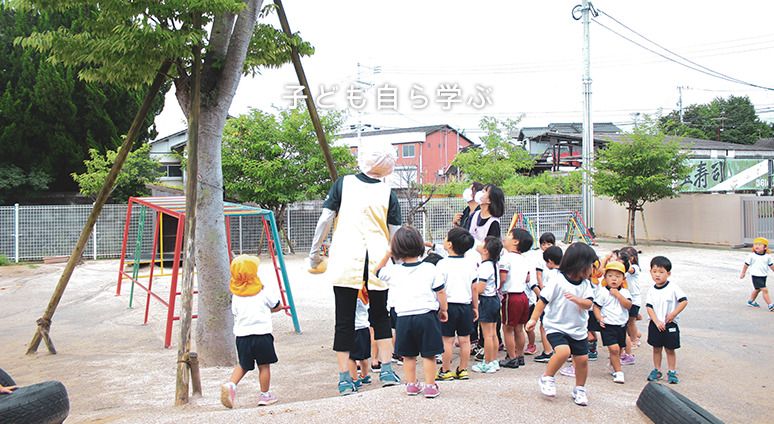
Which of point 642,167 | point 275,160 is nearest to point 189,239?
point 275,160

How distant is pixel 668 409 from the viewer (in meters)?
3.77

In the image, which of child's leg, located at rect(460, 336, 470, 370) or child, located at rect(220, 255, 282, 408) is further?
child's leg, located at rect(460, 336, 470, 370)

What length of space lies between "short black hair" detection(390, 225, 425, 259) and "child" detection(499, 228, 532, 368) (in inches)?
A: 69.9

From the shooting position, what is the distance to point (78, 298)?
12.3 meters

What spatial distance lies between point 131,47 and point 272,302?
2.89 meters

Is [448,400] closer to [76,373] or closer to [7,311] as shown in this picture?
[76,373]

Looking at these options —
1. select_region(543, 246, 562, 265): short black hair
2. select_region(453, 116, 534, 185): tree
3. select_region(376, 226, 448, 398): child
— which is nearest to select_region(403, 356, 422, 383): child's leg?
select_region(376, 226, 448, 398): child

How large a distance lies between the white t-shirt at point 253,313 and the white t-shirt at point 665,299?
3377 mm

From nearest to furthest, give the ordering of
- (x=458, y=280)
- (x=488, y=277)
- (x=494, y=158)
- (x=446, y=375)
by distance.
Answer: (x=446, y=375)
(x=458, y=280)
(x=488, y=277)
(x=494, y=158)

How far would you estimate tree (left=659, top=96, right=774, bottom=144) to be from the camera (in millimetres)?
50156

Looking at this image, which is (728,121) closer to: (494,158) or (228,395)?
(494,158)

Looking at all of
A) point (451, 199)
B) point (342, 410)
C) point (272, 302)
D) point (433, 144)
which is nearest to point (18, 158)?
point (451, 199)

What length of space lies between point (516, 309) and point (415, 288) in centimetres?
184

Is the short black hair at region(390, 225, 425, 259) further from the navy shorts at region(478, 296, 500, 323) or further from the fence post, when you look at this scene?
the fence post
